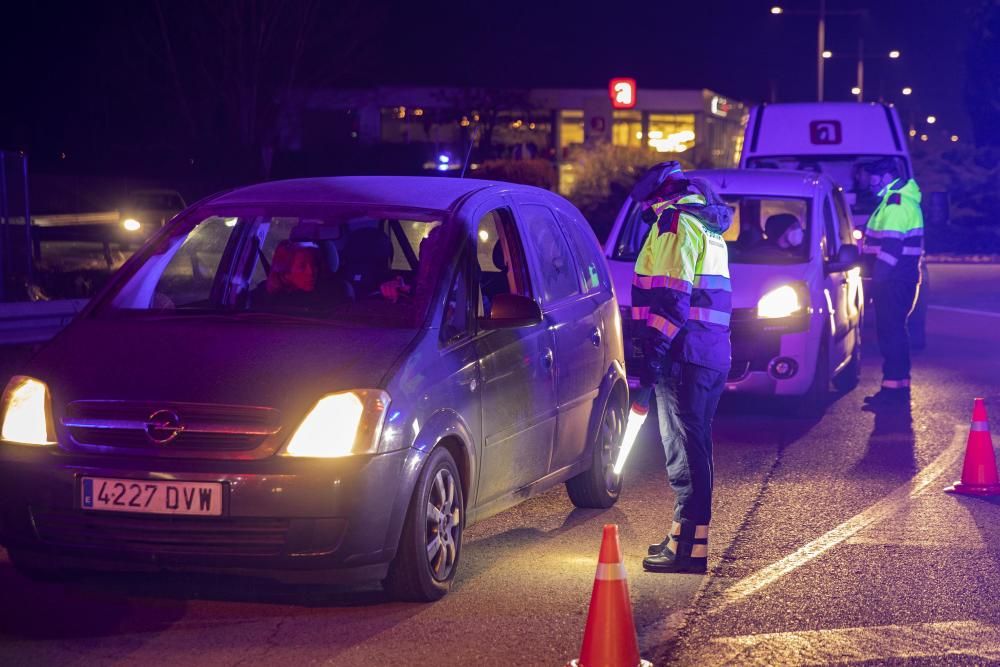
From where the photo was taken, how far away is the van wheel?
12664 mm

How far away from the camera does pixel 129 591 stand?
6.76 m

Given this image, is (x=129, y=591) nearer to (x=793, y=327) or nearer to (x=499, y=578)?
(x=499, y=578)

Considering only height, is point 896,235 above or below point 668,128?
above

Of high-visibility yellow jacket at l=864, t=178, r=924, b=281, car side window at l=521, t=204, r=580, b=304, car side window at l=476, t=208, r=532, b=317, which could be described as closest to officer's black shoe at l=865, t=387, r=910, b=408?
high-visibility yellow jacket at l=864, t=178, r=924, b=281

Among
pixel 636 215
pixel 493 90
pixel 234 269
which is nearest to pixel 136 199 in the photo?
pixel 636 215

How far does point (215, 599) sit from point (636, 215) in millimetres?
7545

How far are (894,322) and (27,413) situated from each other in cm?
919

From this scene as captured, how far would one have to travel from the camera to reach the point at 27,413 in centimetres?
649

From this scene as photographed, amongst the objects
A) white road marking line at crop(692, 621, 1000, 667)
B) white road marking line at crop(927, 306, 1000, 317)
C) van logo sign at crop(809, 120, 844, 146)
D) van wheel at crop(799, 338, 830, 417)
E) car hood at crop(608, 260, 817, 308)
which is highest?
van logo sign at crop(809, 120, 844, 146)

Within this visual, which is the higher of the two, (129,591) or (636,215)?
(636,215)

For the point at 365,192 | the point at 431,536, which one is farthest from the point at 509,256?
the point at 431,536

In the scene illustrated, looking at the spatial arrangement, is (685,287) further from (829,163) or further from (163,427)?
(829,163)

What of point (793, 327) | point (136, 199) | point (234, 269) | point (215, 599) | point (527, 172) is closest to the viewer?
point (215, 599)

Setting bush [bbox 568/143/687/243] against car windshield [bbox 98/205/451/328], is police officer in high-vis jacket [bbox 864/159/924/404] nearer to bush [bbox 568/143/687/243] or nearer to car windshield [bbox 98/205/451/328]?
car windshield [bbox 98/205/451/328]
